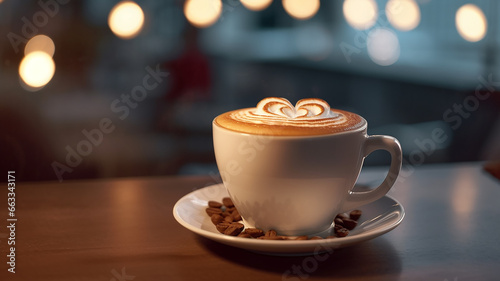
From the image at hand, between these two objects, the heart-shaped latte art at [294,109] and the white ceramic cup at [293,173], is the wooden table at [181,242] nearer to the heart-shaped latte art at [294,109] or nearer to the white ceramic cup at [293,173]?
the white ceramic cup at [293,173]

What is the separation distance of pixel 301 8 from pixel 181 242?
1516mm

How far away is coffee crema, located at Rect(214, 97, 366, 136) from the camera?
540 mm

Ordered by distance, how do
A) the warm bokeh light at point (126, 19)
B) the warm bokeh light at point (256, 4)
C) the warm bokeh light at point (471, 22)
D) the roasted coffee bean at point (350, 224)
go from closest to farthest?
the roasted coffee bean at point (350, 224)
the warm bokeh light at point (126, 19)
the warm bokeh light at point (256, 4)
the warm bokeh light at point (471, 22)

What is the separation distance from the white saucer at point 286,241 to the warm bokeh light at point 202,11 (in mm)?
1229

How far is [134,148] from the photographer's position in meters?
1.75

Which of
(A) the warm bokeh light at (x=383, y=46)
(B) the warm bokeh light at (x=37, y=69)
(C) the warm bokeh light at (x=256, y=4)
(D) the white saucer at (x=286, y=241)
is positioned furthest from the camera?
(A) the warm bokeh light at (x=383, y=46)

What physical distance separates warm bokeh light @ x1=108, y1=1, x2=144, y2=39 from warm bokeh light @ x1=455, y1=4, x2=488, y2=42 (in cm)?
137

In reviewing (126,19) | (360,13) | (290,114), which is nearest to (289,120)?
(290,114)

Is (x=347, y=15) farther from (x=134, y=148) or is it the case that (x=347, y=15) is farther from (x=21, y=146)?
(x=21, y=146)

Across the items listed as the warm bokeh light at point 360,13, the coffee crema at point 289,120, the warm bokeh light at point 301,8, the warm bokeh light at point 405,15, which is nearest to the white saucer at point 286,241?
the coffee crema at point 289,120

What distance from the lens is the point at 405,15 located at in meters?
2.24

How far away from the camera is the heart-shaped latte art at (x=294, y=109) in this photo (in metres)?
0.60

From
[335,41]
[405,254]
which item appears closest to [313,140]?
[405,254]

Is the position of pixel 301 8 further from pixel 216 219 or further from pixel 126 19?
pixel 216 219
